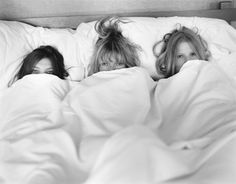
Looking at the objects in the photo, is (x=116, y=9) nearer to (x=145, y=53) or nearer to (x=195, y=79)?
(x=145, y=53)

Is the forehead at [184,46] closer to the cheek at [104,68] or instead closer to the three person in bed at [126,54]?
the three person in bed at [126,54]

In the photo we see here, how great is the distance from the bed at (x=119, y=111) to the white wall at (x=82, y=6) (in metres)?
0.03

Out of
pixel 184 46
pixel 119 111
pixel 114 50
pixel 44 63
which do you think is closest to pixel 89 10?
pixel 114 50

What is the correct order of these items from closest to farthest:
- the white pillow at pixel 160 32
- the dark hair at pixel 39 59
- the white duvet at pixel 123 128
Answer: the white duvet at pixel 123 128, the dark hair at pixel 39 59, the white pillow at pixel 160 32

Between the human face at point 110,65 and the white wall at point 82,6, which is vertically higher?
the white wall at point 82,6

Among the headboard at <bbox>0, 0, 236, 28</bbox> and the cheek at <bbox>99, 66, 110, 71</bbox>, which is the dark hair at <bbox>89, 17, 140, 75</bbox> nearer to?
the cheek at <bbox>99, 66, 110, 71</bbox>

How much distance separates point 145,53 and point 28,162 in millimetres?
839

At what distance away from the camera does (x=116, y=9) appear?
171cm

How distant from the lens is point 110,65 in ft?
4.60

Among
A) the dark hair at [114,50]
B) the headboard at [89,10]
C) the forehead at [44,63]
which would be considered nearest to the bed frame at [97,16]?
the headboard at [89,10]

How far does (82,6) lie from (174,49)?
616mm

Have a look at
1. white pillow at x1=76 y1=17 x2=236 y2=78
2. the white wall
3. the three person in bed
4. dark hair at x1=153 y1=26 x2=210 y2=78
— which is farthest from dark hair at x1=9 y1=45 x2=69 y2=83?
dark hair at x1=153 y1=26 x2=210 y2=78

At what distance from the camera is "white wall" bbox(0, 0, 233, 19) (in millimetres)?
1611

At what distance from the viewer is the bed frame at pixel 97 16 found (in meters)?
1.58
